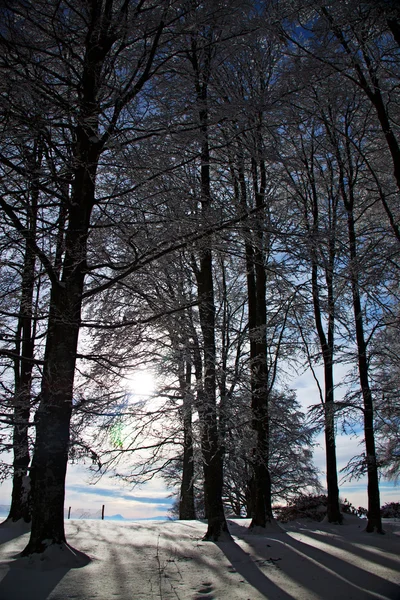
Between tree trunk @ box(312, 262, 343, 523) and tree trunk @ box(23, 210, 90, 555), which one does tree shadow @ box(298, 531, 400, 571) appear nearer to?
tree trunk @ box(312, 262, 343, 523)

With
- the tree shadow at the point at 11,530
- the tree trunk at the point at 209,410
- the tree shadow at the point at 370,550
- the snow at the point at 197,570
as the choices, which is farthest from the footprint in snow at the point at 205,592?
the tree shadow at the point at 11,530

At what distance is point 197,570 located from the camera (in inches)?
191

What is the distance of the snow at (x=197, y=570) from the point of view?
396 centimetres

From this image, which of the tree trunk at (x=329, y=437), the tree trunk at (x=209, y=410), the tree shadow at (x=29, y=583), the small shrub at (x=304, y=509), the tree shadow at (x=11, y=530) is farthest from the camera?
the small shrub at (x=304, y=509)

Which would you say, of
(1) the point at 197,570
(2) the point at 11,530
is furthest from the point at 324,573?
(2) the point at 11,530

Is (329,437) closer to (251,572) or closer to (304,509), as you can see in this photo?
(304,509)

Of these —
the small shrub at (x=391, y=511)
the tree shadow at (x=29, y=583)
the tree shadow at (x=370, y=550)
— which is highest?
the tree shadow at (x=29, y=583)

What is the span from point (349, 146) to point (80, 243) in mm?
8759

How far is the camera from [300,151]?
1269 centimetres

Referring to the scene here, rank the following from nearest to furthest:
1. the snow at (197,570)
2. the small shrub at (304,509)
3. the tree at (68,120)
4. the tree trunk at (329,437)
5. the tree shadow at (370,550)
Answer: the snow at (197,570) < the tree at (68,120) < the tree shadow at (370,550) < the tree trunk at (329,437) < the small shrub at (304,509)

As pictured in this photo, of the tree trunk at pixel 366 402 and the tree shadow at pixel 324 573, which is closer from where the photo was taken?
the tree shadow at pixel 324 573

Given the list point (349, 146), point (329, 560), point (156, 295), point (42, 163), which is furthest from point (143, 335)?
point (349, 146)

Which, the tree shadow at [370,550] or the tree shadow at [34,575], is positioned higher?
the tree shadow at [34,575]

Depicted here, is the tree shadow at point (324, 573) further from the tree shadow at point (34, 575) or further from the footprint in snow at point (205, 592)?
the tree shadow at point (34, 575)
